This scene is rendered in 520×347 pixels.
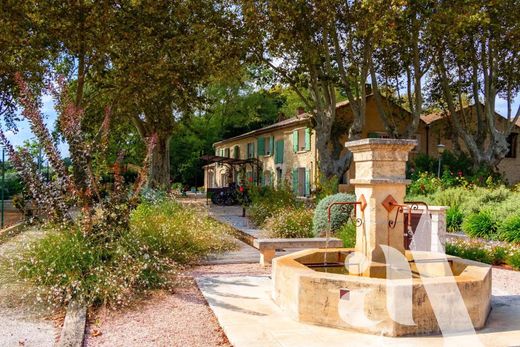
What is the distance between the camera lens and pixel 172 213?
11680 mm

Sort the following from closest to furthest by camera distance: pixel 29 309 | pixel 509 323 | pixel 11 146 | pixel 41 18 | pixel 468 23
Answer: pixel 509 323, pixel 29 309, pixel 11 146, pixel 41 18, pixel 468 23

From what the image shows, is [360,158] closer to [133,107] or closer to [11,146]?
[11,146]

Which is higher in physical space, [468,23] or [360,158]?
[468,23]

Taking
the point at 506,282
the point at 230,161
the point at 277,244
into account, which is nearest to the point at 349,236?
the point at 277,244

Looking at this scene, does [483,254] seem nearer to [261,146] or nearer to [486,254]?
[486,254]

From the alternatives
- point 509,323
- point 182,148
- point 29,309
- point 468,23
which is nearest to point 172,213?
point 29,309

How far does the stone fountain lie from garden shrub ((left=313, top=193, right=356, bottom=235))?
4.26 meters

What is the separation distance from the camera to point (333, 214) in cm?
1102

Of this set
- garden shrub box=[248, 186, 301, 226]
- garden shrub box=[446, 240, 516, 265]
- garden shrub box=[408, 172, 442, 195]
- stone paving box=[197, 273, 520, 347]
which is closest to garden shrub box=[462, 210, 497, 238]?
garden shrub box=[446, 240, 516, 265]

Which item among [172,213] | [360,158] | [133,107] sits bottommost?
[172,213]

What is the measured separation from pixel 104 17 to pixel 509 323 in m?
14.4

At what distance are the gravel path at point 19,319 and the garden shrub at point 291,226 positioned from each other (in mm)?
5949

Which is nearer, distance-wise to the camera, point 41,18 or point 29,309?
point 29,309

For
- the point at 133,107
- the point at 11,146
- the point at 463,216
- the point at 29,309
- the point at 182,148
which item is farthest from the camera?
the point at 182,148
